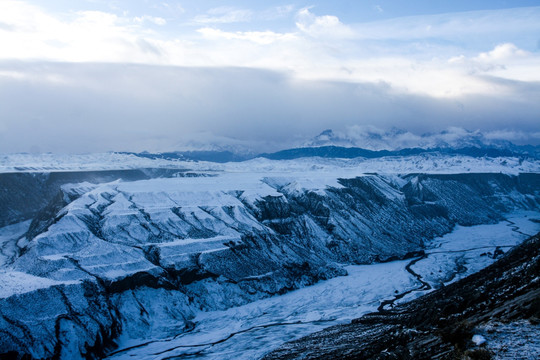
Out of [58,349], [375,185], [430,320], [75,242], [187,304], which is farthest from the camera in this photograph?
[375,185]

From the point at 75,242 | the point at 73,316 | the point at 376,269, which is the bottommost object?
the point at 376,269

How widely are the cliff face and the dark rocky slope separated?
34505 mm

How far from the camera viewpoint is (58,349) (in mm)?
63188

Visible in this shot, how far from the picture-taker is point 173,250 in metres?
99.8

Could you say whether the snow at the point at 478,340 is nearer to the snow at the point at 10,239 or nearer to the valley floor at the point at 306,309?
the valley floor at the point at 306,309

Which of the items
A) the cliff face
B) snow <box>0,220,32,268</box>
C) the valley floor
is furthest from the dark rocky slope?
snow <box>0,220,32,268</box>

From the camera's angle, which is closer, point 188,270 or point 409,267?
point 188,270

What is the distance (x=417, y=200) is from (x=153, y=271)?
145 metres

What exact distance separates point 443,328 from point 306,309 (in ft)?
170

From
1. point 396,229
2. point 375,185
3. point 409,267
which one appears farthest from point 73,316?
point 375,185

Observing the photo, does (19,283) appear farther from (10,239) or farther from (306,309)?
(10,239)

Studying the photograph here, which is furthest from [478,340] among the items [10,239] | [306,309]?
[10,239]

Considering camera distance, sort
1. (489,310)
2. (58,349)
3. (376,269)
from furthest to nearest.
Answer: (376,269)
(58,349)
(489,310)

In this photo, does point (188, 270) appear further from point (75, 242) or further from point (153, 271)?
point (75, 242)
